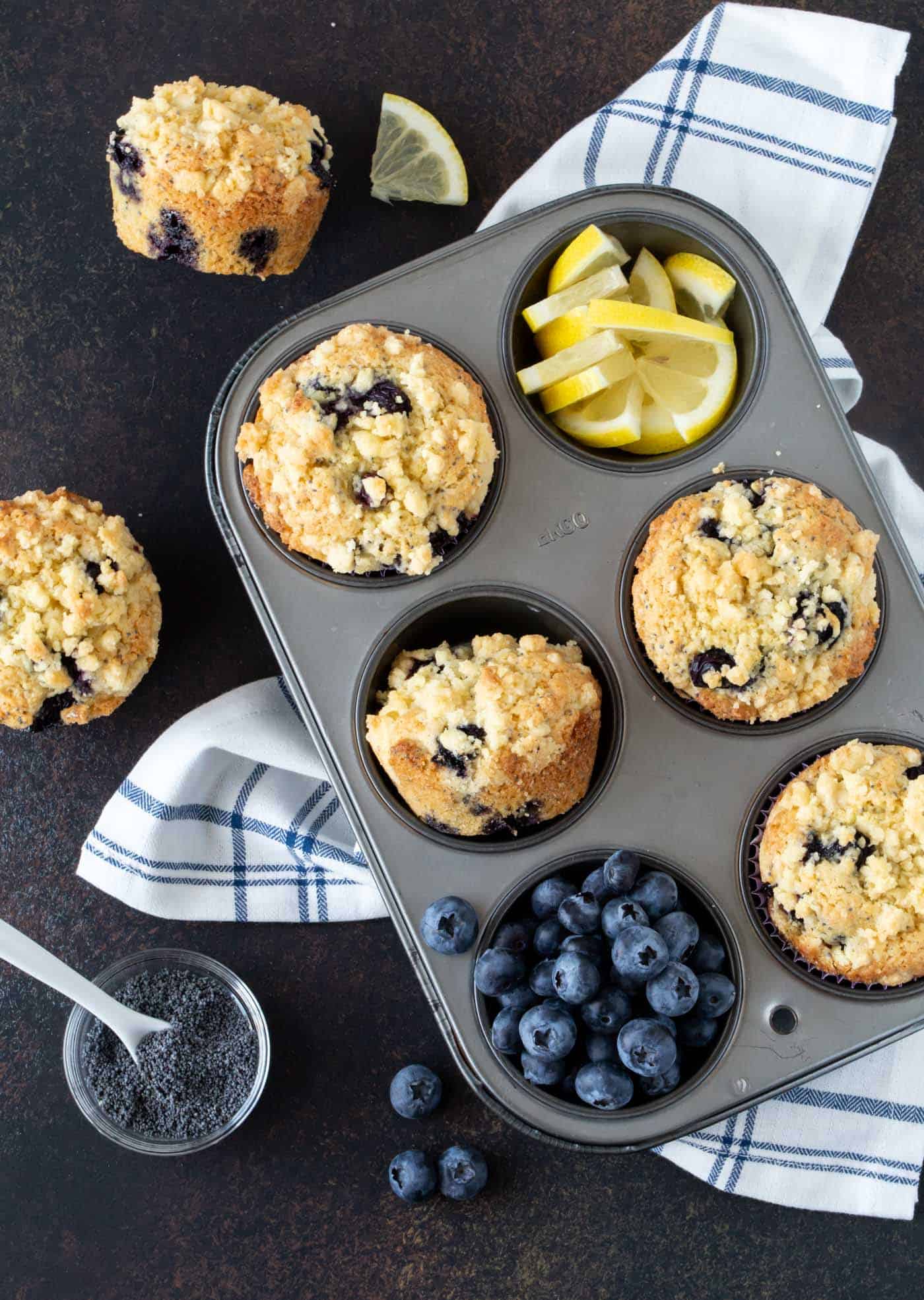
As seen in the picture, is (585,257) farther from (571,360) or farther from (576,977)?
(576,977)

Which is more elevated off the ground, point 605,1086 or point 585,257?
point 585,257

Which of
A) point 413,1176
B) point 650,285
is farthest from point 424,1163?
point 650,285

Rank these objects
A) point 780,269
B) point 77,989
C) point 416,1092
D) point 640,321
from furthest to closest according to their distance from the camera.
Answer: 1. point 780,269
2. point 416,1092
3. point 77,989
4. point 640,321

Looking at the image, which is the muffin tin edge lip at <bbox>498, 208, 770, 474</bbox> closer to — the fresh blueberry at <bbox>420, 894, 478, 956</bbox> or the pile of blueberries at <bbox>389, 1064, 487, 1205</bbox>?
the fresh blueberry at <bbox>420, 894, 478, 956</bbox>

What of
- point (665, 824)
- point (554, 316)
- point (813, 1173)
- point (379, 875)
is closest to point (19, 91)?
point (554, 316)

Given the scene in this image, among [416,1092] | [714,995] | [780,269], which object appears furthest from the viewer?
[780,269]

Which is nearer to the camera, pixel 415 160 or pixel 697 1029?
pixel 697 1029
